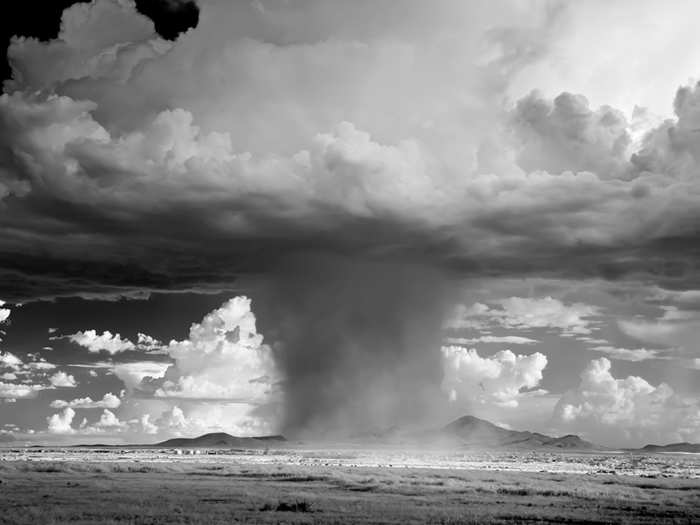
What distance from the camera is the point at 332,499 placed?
2436 inches

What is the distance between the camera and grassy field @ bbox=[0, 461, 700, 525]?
4916cm

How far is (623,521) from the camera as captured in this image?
50375 mm

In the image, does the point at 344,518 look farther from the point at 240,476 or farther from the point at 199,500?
the point at 240,476

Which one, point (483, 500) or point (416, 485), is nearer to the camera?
point (483, 500)

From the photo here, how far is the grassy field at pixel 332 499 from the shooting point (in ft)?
161

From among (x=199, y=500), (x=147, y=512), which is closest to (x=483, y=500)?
(x=199, y=500)

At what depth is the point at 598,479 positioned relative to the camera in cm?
9512

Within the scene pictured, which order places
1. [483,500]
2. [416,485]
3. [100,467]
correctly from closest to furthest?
1. [483,500]
2. [416,485]
3. [100,467]

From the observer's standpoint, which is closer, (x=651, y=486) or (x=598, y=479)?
(x=651, y=486)

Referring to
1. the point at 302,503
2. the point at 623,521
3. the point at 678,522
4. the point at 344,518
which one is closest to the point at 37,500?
the point at 302,503

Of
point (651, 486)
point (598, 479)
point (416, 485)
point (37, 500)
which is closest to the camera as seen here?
point (37, 500)

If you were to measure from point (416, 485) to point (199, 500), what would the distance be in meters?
27.0

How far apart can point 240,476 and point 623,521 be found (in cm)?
5718

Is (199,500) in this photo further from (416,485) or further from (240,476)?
(240,476)
